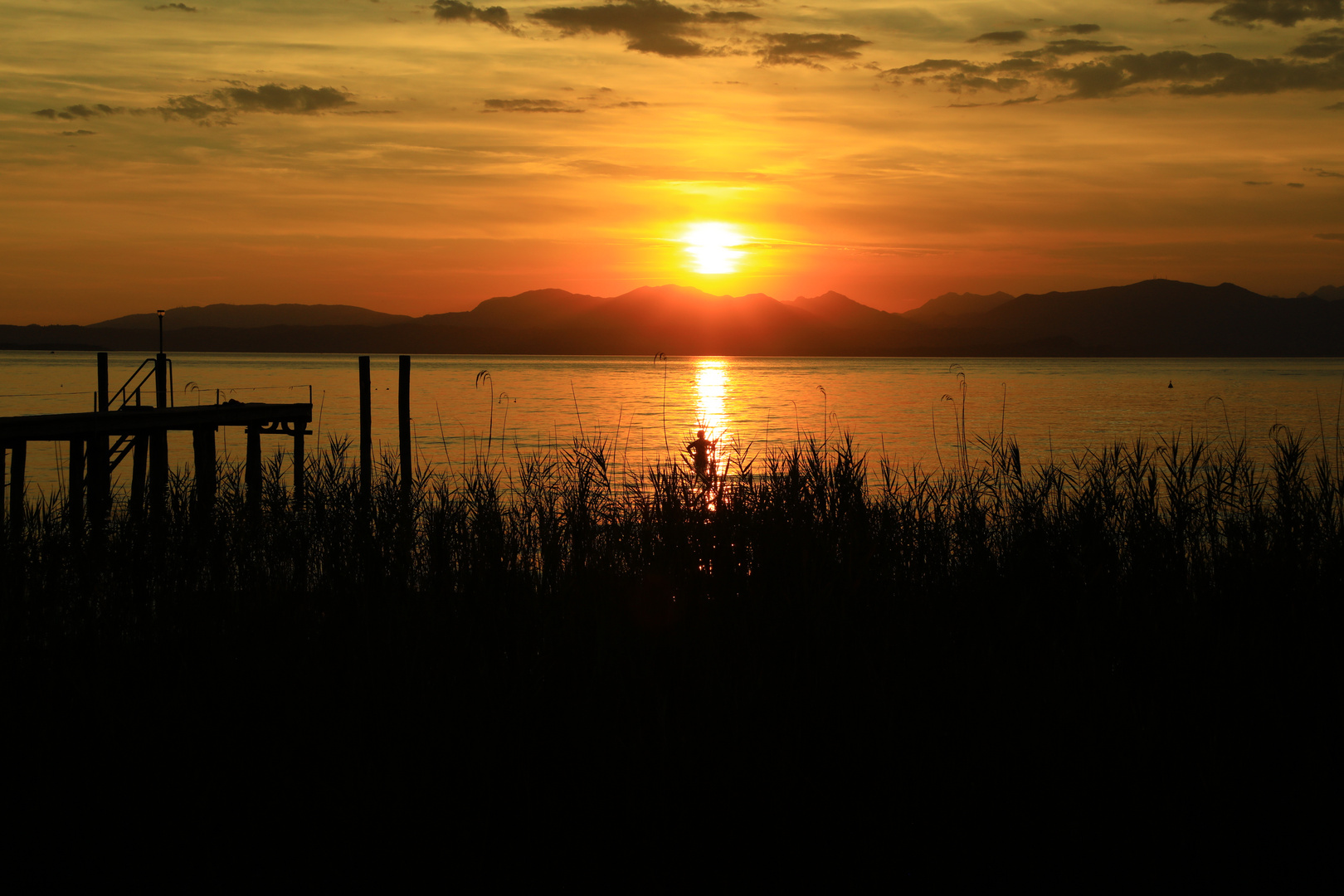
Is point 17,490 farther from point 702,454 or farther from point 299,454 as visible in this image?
point 299,454

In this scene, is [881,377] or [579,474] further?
[881,377]

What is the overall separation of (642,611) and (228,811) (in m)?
2.70

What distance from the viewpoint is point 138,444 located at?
68.7 feet

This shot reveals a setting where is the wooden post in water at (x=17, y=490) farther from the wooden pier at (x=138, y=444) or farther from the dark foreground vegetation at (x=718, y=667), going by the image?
the dark foreground vegetation at (x=718, y=667)

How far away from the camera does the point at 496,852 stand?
13.8 ft

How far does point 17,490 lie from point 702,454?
348 inches

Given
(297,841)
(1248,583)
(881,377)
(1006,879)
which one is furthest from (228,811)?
(881,377)

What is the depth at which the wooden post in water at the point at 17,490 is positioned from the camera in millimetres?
9387

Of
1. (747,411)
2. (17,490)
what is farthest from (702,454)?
(747,411)

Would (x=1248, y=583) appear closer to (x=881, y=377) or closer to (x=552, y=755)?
(x=552, y=755)

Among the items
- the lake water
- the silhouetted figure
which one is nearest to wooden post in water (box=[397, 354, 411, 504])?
the lake water

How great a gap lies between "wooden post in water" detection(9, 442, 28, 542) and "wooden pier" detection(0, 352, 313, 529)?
2 centimetres

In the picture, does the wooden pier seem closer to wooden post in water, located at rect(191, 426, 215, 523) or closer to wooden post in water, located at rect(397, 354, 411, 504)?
wooden post in water, located at rect(191, 426, 215, 523)

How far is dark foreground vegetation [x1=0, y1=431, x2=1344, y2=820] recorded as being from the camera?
4.52 metres
